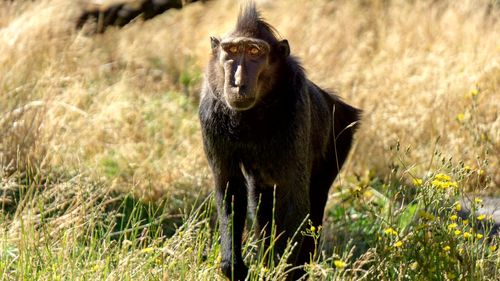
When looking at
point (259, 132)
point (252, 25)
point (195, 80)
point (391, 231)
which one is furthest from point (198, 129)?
point (391, 231)

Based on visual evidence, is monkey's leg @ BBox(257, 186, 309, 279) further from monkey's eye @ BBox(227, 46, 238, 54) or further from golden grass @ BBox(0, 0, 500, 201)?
golden grass @ BBox(0, 0, 500, 201)

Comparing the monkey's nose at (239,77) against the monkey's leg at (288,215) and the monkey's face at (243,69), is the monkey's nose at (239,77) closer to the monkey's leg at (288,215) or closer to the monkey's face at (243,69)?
the monkey's face at (243,69)

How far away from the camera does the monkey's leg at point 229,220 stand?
18.6ft

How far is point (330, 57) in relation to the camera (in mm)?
10516

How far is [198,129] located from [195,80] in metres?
1.34

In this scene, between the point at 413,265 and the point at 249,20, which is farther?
the point at 249,20

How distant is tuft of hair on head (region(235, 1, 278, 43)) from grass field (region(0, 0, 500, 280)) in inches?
44.0

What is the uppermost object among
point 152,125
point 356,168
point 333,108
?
point 333,108

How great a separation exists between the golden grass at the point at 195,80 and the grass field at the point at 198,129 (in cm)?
2

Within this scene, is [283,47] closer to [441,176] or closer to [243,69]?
[243,69]

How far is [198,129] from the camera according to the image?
28.9ft

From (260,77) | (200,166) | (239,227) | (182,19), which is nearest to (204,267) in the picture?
(239,227)

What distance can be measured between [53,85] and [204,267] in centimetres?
345

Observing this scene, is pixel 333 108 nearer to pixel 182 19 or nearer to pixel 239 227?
pixel 239 227
